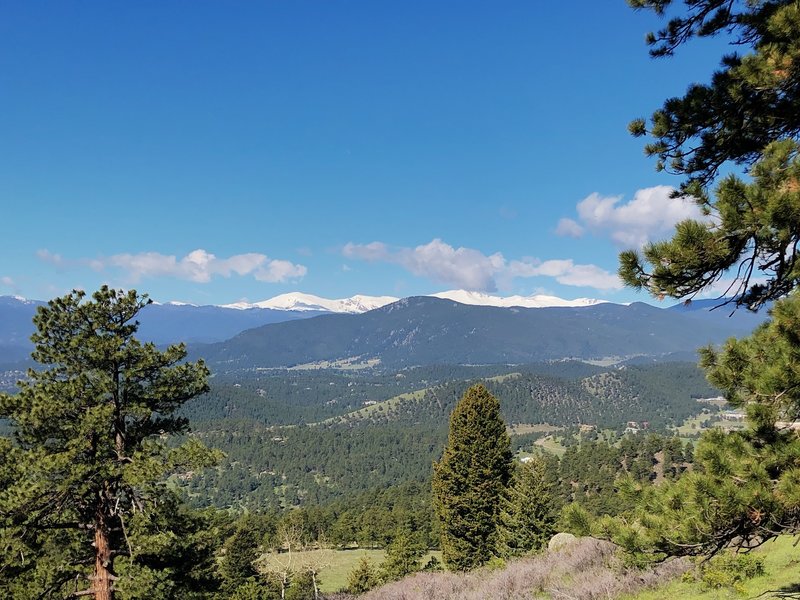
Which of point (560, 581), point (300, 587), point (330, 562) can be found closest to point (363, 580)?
point (300, 587)

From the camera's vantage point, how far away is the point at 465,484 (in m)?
32.2

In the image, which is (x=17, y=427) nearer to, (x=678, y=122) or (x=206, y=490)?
(x=678, y=122)

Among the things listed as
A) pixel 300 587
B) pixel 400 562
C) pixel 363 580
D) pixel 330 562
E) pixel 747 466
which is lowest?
pixel 330 562

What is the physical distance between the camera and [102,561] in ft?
42.2

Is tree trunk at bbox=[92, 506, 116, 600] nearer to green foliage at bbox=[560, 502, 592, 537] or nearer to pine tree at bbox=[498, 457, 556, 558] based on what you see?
green foliage at bbox=[560, 502, 592, 537]

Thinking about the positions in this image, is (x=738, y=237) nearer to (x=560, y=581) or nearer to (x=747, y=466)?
(x=747, y=466)

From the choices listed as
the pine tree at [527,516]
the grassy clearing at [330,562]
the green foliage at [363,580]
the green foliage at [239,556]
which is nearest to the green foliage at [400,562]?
the green foliage at [363,580]

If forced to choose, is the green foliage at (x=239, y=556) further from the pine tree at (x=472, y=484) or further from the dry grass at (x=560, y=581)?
the dry grass at (x=560, y=581)

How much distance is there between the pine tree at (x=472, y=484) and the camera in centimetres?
3181

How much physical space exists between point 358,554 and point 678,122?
77889 millimetres

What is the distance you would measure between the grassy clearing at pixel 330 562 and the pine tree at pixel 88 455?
31.4 m

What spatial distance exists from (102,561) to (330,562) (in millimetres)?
57782

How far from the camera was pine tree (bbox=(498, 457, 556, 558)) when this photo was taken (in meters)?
28.9

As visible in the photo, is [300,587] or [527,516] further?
[300,587]
